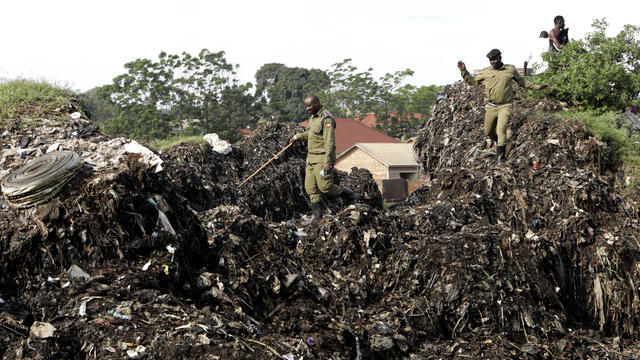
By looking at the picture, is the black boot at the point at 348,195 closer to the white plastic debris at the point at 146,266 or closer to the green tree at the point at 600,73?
the white plastic debris at the point at 146,266

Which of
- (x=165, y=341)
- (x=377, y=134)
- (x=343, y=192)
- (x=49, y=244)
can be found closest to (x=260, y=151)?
(x=343, y=192)

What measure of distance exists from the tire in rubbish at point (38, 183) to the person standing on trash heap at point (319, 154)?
9.79 ft

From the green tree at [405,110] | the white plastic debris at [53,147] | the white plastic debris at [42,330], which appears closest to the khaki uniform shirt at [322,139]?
the white plastic debris at [53,147]

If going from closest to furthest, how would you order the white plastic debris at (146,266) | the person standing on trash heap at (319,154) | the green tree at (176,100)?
the white plastic debris at (146,266) → the person standing on trash heap at (319,154) → the green tree at (176,100)

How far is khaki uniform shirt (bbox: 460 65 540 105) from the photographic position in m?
7.61

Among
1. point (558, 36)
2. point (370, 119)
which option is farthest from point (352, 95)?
point (558, 36)

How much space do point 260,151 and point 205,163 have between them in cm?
118

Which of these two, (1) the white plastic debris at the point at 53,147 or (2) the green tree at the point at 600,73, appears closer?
(1) the white plastic debris at the point at 53,147

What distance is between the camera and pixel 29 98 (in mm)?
6523

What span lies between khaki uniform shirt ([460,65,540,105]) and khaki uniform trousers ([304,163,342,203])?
274 cm

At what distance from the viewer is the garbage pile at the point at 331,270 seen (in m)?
3.31

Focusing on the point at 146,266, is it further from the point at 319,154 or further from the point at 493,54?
the point at 493,54

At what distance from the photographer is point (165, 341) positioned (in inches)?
119

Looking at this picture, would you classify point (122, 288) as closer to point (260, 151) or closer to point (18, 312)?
point (18, 312)
